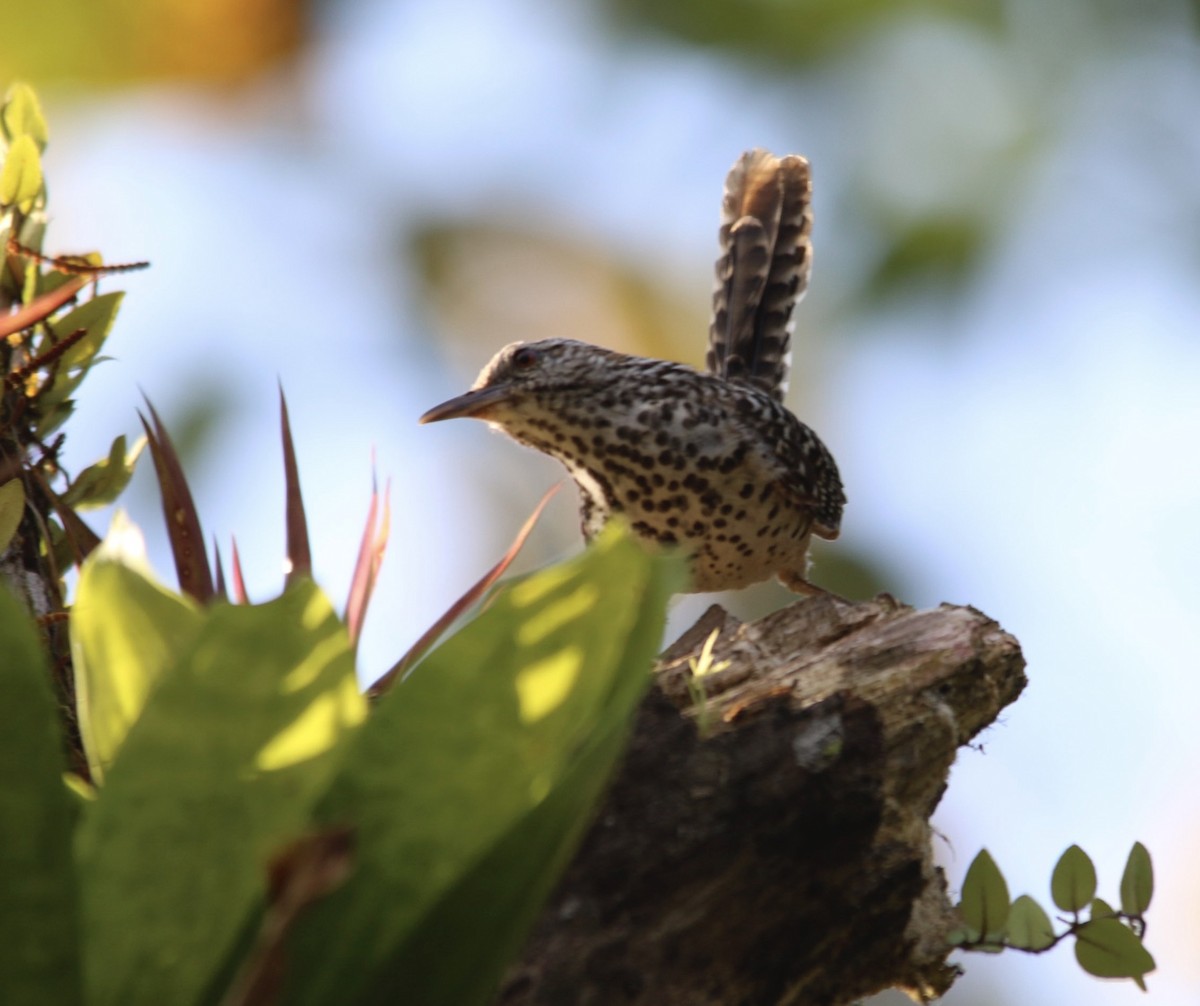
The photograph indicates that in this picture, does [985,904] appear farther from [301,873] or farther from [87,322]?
[87,322]

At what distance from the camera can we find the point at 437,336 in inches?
235

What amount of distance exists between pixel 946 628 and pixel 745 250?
108 inches

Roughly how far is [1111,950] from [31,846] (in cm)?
110

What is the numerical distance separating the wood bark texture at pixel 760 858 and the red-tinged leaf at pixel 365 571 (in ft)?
1.04

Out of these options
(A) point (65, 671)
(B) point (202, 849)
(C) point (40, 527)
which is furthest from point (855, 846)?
(C) point (40, 527)

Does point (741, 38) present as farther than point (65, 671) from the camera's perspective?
Yes

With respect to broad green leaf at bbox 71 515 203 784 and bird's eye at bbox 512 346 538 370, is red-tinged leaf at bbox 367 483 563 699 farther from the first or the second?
bird's eye at bbox 512 346 538 370

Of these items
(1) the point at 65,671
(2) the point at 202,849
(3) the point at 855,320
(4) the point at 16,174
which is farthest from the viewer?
(3) the point at 855,320

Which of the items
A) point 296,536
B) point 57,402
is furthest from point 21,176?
point 296,536

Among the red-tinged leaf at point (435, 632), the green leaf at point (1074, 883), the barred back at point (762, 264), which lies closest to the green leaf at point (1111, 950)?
the green leaf at point (1074, 883)

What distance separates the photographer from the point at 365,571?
1412 millimetres

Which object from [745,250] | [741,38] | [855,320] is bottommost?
[745,250]

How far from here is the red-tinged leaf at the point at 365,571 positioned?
1.37 meters

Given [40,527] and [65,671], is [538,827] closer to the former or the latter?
[65,671]
